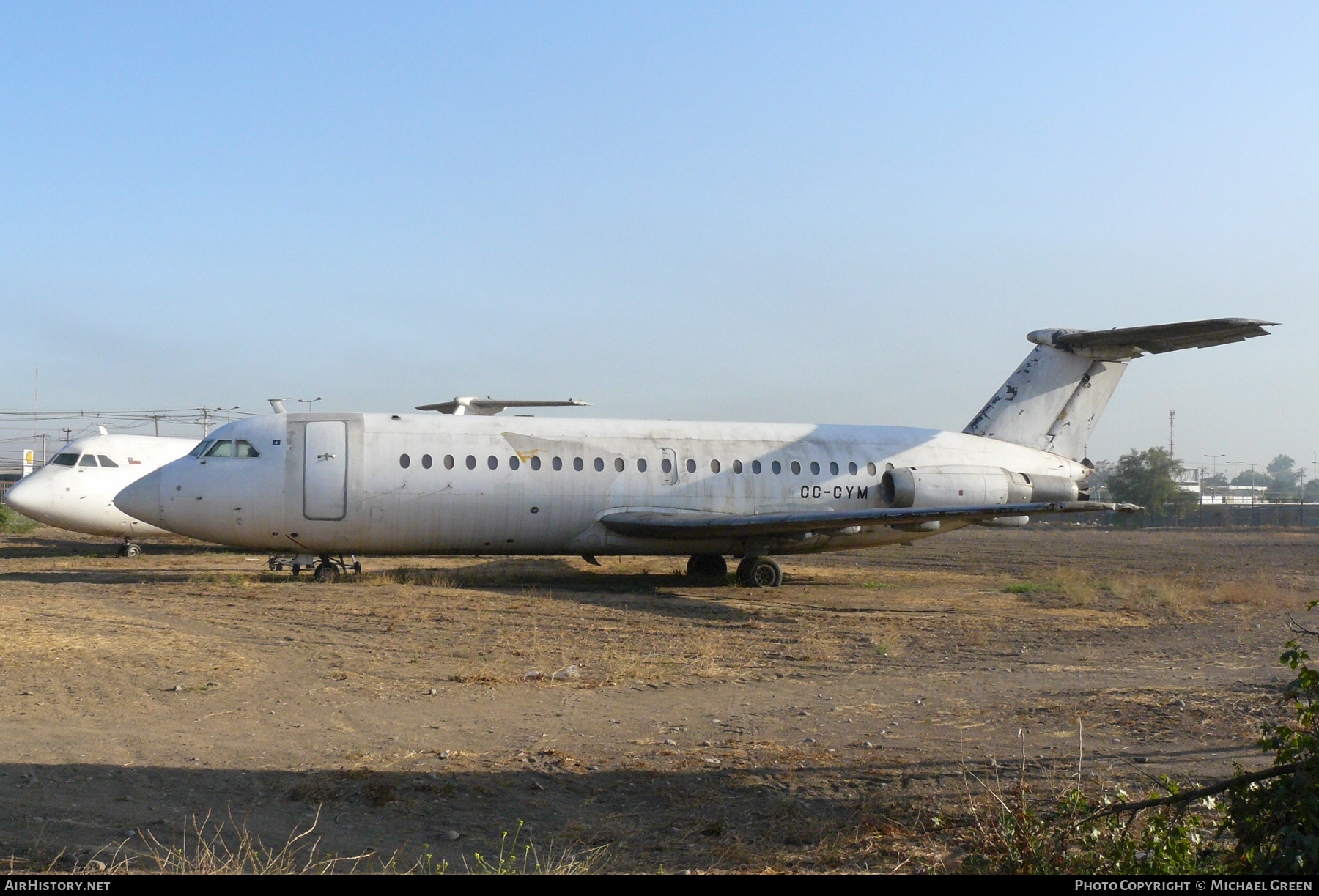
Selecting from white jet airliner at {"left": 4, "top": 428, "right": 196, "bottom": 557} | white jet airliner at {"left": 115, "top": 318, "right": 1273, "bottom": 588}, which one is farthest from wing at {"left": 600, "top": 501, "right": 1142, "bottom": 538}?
white jet airliner at {"left": 4, "top": 428, "right": 196, "bottom": 557}

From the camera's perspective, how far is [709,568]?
73.9 feet

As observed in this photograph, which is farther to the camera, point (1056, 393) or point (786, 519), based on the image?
point (1056, 393)

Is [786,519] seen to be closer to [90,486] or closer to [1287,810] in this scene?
[1287,810]

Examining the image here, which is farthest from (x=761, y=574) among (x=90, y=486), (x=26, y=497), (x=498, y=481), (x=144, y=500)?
(x=26, y=497)

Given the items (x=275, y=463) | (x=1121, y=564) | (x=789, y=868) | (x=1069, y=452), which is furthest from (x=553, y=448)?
(x=1121, y=564)

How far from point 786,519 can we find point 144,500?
11523 mm

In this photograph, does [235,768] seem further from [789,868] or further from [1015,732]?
[1015,732]

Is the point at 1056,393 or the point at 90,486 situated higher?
the point at 1056,393

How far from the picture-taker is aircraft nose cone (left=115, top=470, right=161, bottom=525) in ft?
60.4

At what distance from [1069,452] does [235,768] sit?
21.6 m

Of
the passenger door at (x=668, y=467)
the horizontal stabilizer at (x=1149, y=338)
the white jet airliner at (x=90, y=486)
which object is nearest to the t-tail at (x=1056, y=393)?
the horizontal stabilizer at (x=1149, y=338)
